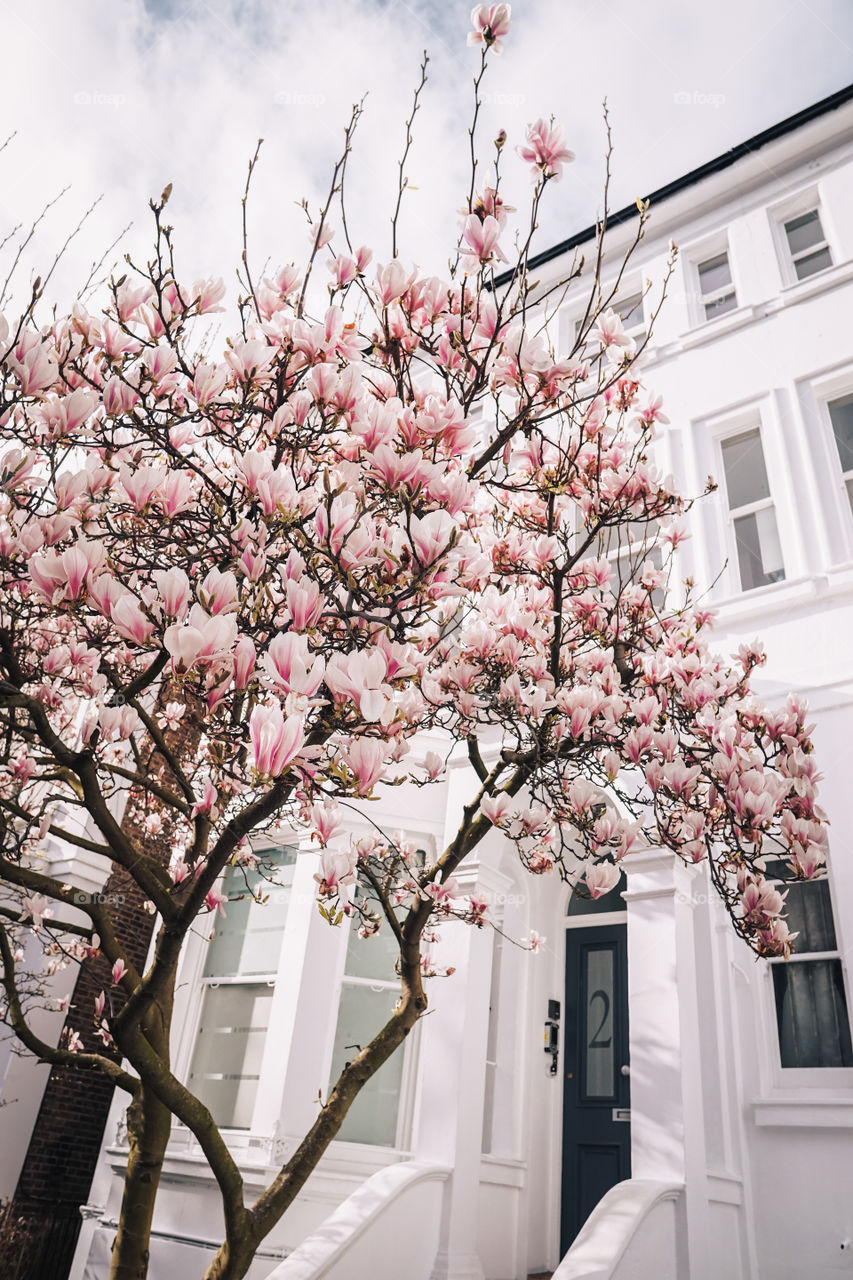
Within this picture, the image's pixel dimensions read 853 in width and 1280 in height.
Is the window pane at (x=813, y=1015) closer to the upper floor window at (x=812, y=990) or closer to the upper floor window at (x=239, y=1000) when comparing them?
the upper floor window at (x=812, y=990)

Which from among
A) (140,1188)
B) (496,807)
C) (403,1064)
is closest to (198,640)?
(496,807)

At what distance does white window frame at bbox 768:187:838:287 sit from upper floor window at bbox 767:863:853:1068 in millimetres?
4915

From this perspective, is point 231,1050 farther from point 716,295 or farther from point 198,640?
point 716,295

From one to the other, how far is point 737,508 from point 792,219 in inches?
126

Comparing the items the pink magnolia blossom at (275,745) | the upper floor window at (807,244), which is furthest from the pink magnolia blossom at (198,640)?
the upper floor window at (807,244)

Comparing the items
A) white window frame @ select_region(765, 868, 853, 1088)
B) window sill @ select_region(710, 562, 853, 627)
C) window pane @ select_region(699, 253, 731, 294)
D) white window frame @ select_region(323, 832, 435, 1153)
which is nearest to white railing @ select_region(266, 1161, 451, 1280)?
white window frame @ select_region(323, 832, 435, 1153)

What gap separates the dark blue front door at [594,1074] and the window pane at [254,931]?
7.67 feet

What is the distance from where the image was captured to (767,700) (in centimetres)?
552

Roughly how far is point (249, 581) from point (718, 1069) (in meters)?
4.06

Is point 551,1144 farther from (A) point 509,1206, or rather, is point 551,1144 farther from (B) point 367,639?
(B) point 367,639

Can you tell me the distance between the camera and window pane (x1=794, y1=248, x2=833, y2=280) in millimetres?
7270

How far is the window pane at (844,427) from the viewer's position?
632cm

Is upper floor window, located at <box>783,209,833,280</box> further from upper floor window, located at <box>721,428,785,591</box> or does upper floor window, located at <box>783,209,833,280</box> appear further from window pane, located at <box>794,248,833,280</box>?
upper floor window, located at <box>721,428,785,591</box>

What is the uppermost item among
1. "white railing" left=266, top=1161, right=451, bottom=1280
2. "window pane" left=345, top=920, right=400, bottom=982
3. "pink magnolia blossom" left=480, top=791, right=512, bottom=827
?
"window pane" left=345, top=920, right=400, bottom=982
